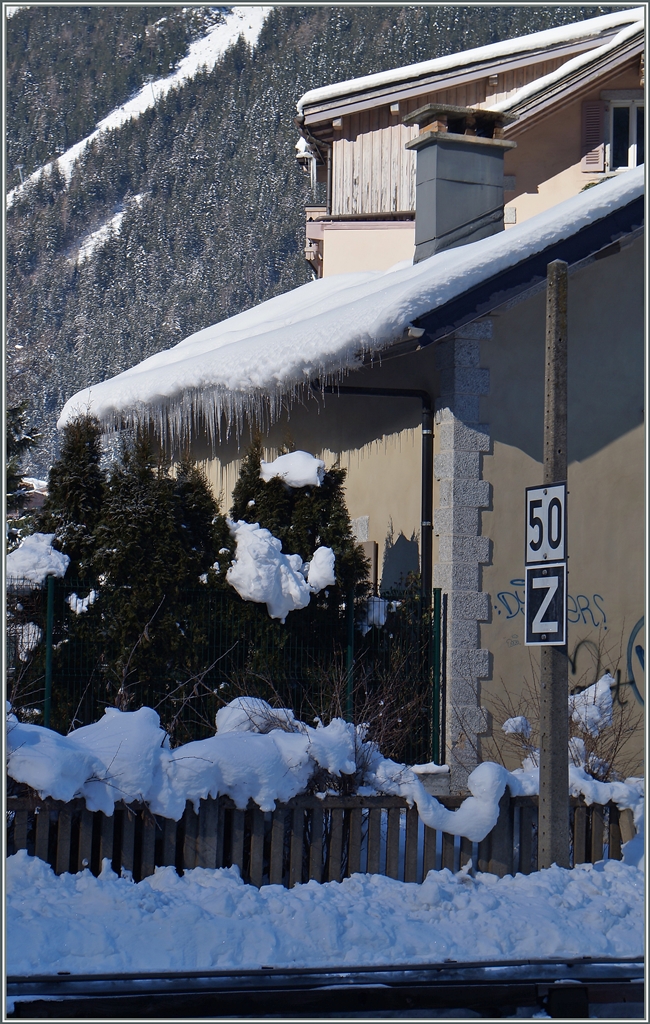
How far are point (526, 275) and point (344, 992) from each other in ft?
21.3

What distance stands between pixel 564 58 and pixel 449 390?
18795mm

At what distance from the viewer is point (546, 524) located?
7.79 metres

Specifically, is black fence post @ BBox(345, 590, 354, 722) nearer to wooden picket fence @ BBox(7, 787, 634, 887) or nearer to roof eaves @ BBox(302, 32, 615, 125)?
wooden picket fence @ BBox(7, 787, 634, 887)

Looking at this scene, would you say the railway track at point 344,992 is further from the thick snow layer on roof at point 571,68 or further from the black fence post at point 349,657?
the thick snow layer on roof at point 571,68

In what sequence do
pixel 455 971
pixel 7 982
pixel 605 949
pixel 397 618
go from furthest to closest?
pixel 397 618 < pixel 605 949 < pixel 455 971 < pixel 7 982

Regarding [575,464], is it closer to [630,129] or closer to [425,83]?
[630,129]

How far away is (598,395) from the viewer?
35.9 ft

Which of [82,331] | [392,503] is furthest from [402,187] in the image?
[82,331]

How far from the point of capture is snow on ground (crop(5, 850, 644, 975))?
6.58 m

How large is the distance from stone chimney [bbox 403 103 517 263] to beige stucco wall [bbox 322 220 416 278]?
10.7m

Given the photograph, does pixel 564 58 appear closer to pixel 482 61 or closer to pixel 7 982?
pixel 482 61

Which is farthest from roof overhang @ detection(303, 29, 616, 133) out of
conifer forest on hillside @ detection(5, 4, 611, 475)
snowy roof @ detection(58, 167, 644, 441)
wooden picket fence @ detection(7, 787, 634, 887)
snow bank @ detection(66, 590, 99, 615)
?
conifer forest on hillside @ detection(5, 4, 611, 475)

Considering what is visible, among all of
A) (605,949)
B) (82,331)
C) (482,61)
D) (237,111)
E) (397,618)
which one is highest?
(237,111)

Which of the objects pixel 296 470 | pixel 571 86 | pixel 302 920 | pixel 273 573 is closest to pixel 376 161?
pixel 571 86
